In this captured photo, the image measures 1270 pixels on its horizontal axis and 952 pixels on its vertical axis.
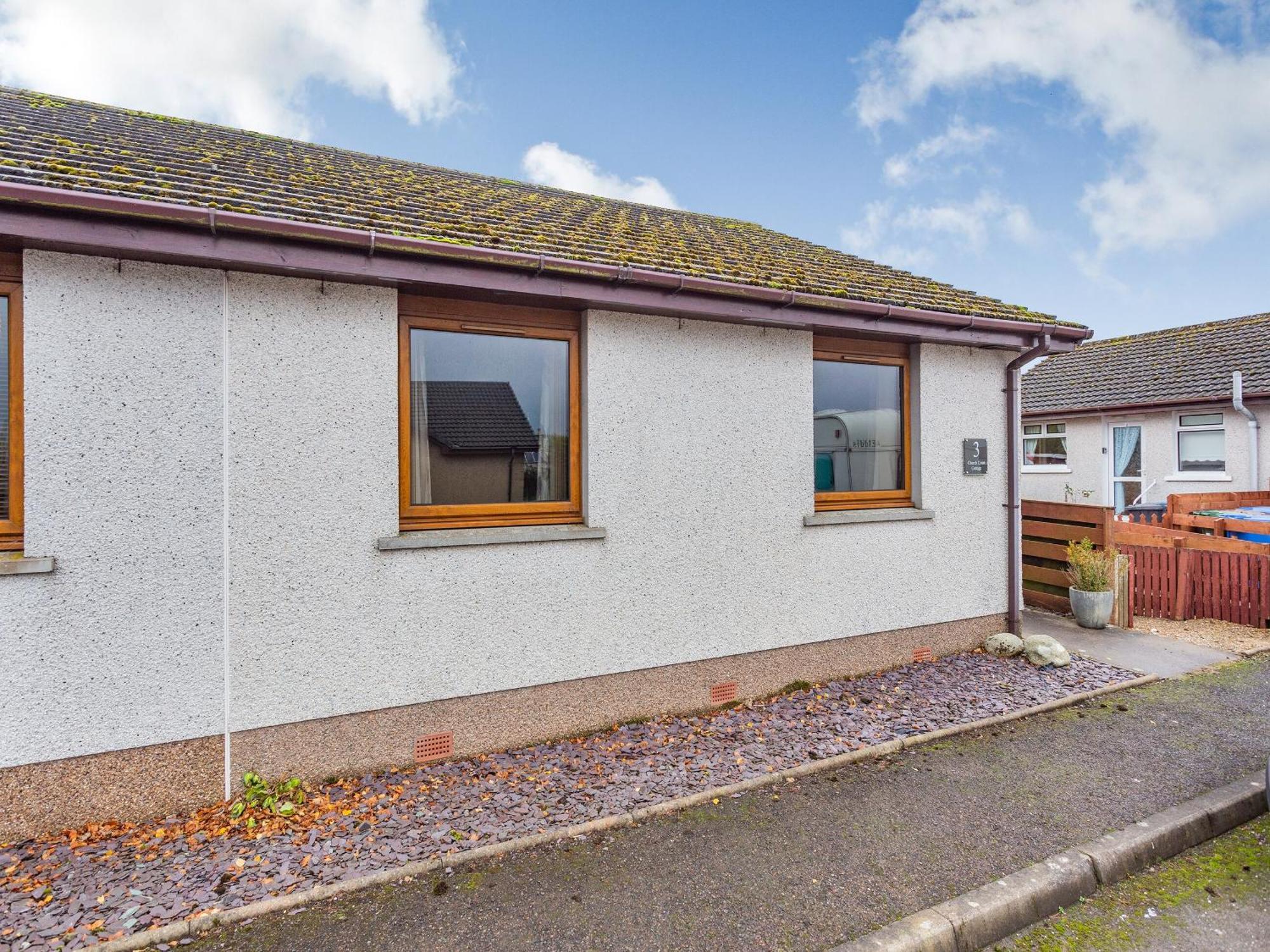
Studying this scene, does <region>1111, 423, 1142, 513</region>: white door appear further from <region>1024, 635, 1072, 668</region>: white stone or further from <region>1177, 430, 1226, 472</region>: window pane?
<region>1024, 635, 1072, 668</region>: white stone

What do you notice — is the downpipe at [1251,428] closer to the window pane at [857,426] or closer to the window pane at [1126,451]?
the window pane at [1126,451]

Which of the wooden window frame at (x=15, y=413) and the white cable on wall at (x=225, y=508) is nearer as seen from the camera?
the wooden window frame at (x=15, y=413)

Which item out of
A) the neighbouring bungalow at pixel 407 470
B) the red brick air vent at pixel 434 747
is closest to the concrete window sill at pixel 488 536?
the neighbouring bungalow at pixel 407 470

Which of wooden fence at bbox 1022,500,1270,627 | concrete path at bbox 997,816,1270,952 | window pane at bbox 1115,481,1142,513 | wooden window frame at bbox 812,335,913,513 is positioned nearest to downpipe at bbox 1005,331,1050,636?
wooden window frame at bbox 812,335,913,513

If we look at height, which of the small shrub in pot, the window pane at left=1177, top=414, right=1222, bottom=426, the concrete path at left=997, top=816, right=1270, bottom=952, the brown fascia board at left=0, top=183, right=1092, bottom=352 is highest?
the brown fascia board at left=0, top=183, right=1092, bottom=352

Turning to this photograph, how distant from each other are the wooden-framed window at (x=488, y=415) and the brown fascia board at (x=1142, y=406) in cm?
1420

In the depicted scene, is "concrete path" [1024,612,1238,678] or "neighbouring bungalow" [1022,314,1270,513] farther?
"neighbouring bungalow" [1022,314,1270,513]

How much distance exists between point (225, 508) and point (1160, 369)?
18.8 m

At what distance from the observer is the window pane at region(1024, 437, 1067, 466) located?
1547 centimetres

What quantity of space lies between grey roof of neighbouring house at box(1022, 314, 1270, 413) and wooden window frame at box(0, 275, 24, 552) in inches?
679

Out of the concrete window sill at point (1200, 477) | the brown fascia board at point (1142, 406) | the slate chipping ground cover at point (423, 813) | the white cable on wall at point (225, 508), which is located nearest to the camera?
the slate chipping ground cover at point (423, 813)

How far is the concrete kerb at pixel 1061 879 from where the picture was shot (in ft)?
8.06

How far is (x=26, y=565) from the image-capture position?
3010mm

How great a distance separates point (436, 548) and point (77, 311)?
2284 millimetres
